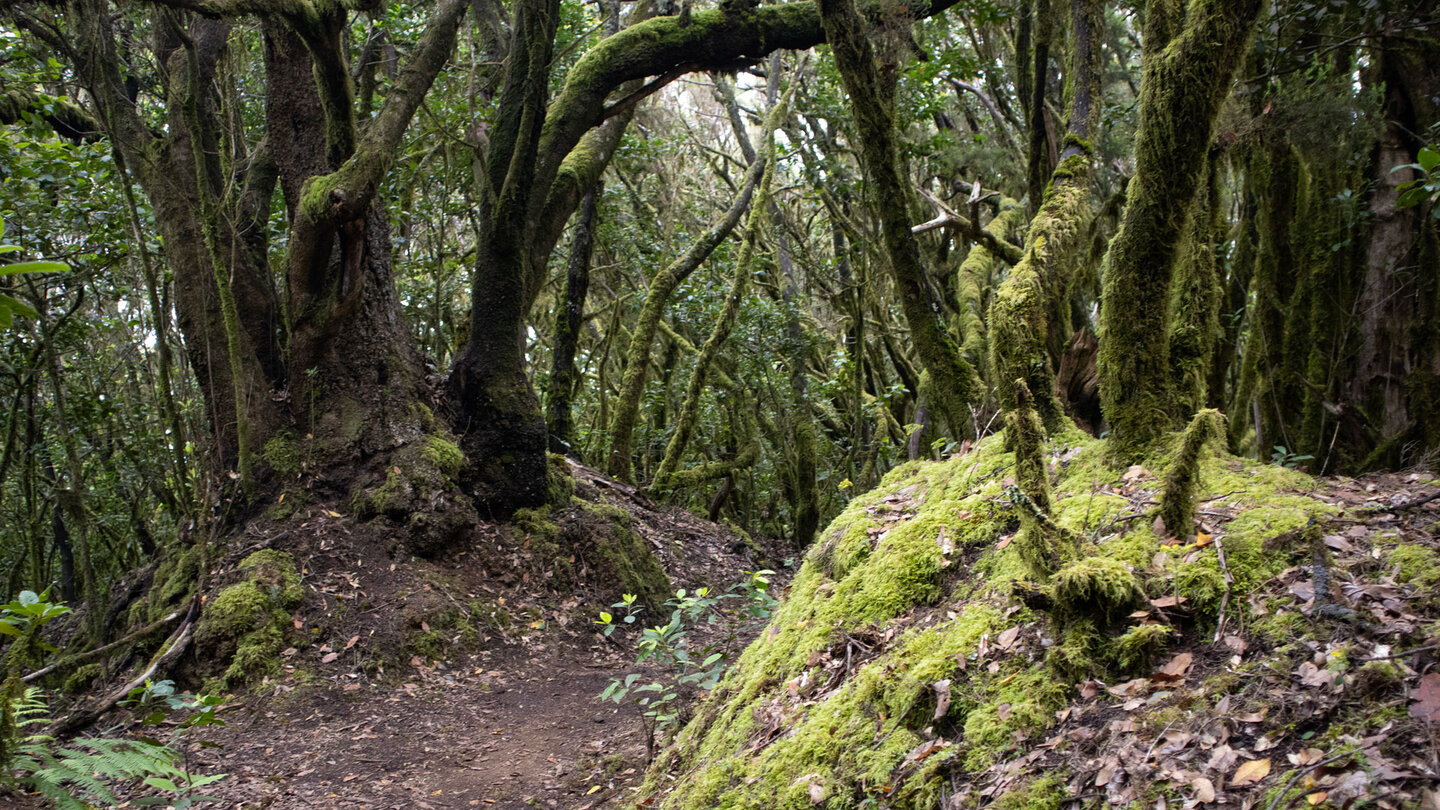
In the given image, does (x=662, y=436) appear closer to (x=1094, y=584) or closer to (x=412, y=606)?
(x=412, y=606)

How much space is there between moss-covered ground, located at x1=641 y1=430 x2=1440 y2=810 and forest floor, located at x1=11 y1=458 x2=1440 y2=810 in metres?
0.04

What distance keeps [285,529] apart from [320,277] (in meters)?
2.15

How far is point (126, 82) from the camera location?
8328mm

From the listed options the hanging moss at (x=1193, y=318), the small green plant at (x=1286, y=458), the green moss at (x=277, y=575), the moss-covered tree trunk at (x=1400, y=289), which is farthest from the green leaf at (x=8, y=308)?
the moss-covered tree trunk at (x=1400, y=289)

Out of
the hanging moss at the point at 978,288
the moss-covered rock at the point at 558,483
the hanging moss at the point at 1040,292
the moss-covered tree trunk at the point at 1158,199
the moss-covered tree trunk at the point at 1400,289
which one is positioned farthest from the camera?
the hanging moss at the point at 978,288

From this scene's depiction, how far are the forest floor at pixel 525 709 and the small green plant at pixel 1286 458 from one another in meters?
Answer: 1.63

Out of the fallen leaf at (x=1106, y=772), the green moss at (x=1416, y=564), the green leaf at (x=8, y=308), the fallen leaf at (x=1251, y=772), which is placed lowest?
the fallen leaf at (x=1106, y=772)

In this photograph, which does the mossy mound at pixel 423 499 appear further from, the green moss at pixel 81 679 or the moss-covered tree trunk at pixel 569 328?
the moss-covered tree trunk at pixel 569 328

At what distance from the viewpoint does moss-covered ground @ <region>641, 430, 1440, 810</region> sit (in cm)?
220

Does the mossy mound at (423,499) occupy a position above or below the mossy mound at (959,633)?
above

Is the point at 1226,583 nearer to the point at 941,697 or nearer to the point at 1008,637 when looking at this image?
the point at 1008,637

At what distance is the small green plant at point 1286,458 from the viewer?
5.01m

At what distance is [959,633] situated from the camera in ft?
9.48

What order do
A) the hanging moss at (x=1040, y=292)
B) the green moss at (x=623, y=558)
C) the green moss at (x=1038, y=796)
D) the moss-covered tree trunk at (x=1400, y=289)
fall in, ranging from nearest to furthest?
the green moss at (x=1038, y=796) < the hanging moss at (x=1040, y=292) < the moss-covered tree trunk at (x=1400, y=289) < the green moss at (x=623, y=558)
